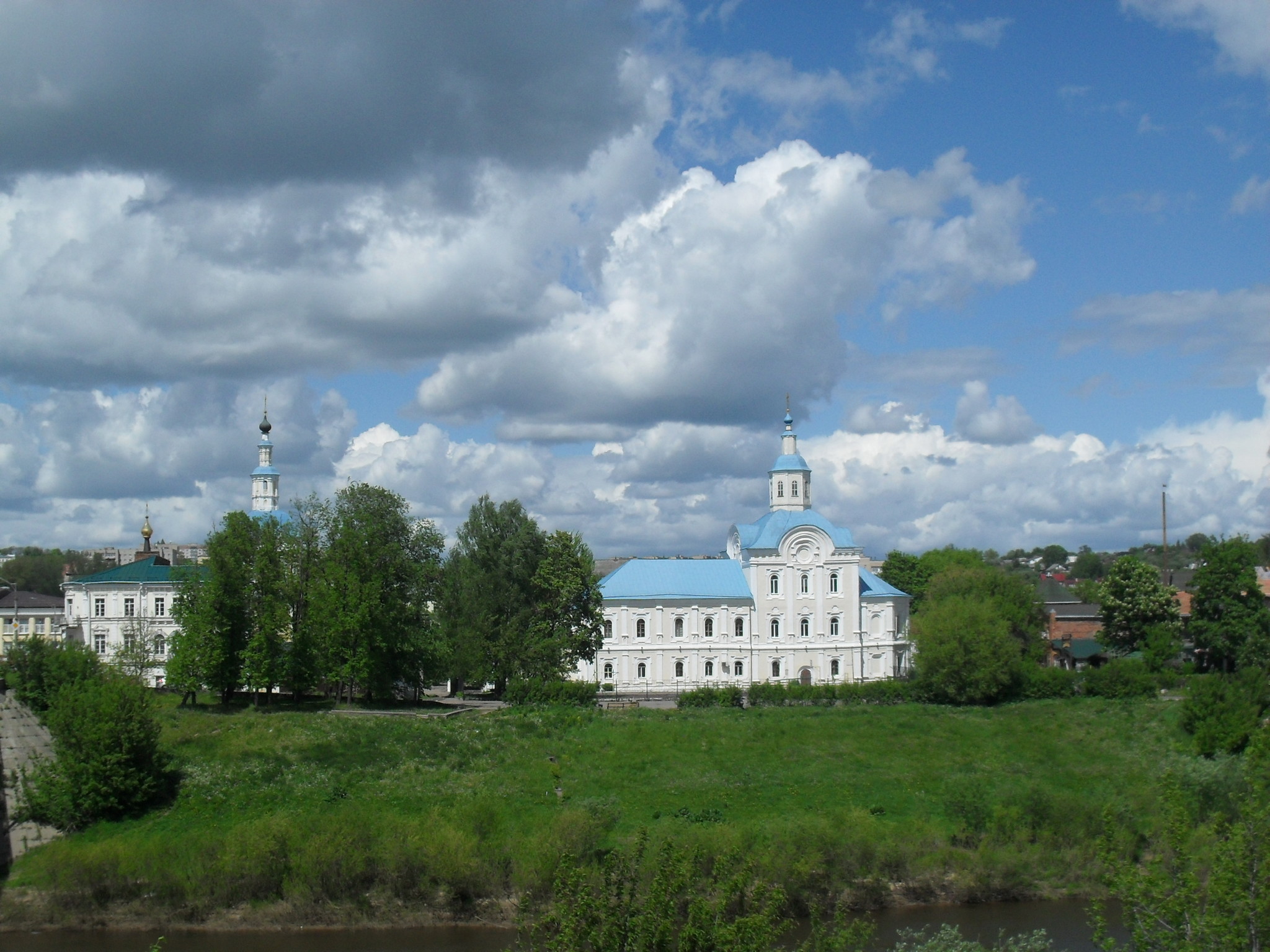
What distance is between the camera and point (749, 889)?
24297mm

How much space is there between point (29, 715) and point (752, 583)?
3563 cm

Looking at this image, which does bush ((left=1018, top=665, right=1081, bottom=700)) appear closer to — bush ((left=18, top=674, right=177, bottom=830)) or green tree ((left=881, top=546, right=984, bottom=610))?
green tree ((left=881, top=546, right=984, bottom=610))

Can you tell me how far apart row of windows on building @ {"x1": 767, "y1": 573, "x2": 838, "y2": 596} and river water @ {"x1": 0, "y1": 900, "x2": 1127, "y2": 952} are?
33.7m

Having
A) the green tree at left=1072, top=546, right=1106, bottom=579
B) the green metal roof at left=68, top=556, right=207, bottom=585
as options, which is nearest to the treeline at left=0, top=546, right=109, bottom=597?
the green metal roof at left=68, top=556, right=207, bottom=585

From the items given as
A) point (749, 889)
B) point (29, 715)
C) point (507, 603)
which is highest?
Answer: point (507, 603)

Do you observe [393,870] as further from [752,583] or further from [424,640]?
[752,583]

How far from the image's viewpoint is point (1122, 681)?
45625 mm

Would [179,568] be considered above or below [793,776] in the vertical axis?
above

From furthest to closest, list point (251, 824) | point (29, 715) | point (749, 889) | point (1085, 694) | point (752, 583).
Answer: point (752, 583) → point (1085, 694) → point (29, 715) → point (251, 824) → point (749, 889)

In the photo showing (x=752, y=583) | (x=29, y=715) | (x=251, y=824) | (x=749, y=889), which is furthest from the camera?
(x=752, y=583)

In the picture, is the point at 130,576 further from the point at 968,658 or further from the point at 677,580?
the point at 968,658

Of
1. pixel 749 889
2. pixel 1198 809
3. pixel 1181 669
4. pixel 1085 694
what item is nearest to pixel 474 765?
pixel 749 889

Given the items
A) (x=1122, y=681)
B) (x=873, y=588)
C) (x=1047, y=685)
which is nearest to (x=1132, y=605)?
(x=1122, y=681)

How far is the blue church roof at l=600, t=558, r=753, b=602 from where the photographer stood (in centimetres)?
5975
